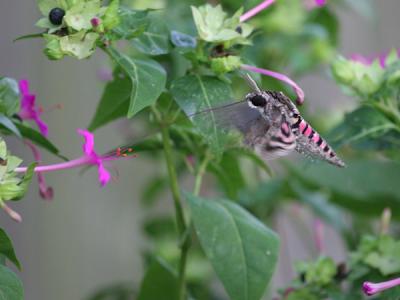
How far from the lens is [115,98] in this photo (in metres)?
1.04

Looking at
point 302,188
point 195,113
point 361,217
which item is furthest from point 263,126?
point 361,217

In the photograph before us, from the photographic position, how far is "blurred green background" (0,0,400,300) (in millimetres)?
2156

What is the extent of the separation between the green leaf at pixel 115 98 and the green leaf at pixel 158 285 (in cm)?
24

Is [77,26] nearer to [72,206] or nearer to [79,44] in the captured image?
[79,44]

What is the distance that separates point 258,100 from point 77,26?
0.22 m

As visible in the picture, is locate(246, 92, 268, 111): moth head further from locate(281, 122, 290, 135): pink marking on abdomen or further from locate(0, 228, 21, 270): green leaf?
locate(0, 228, 21, 270): green leaf

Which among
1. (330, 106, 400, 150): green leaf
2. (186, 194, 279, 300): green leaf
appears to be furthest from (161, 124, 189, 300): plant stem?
(330, 106, 400, 150): green leaf

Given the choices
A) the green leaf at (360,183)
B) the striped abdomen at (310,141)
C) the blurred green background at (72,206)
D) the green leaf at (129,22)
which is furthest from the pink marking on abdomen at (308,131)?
the blurred green background at (72,206)

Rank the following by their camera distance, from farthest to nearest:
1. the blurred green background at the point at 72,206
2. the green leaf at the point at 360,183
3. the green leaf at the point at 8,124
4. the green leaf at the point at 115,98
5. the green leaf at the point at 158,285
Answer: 1. the blurred green background at the point at 72,206
2. the green leaf at the point at 360,183
3. the green leaf at the point at 158,285
4. the green leaf at the point at 115,98
5. the green leaf at the point at 8,124

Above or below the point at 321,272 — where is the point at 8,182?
above

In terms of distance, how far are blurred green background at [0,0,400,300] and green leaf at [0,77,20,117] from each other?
3.48 feet

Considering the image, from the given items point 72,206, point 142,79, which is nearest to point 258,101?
point 142,79

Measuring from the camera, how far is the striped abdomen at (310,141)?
2.92ft

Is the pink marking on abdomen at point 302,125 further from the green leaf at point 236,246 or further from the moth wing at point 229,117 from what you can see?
the green leaf at point 236,246
